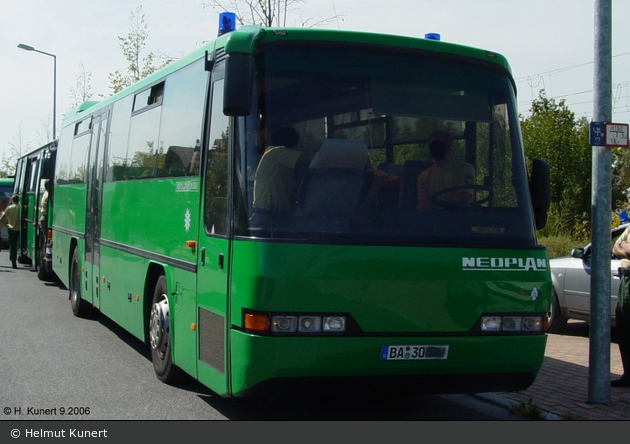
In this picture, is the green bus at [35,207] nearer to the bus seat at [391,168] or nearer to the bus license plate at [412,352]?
the bus seat at [391,168]

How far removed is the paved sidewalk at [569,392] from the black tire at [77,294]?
6863 mm

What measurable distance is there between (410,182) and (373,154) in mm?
346

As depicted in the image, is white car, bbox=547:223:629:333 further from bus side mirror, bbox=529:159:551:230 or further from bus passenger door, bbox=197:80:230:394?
bus passenger door, bbox=197:80:230:394

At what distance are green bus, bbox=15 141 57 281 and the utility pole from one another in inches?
477

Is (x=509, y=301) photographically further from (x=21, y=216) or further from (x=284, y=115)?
(x=21, y=216)

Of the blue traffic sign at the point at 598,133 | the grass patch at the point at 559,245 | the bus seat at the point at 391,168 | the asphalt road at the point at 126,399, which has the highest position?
the blue traffic sign at the point at 598,133

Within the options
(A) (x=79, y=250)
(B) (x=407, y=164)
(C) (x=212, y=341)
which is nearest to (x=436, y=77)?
(B) (x=407, y=164)

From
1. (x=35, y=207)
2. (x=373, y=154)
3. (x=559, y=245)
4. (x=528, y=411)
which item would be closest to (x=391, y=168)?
(x=373, y=154)

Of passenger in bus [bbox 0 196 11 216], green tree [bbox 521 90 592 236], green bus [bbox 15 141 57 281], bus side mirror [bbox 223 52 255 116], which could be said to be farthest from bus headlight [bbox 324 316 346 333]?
passenger in bus [bbox 0 196 11 216]

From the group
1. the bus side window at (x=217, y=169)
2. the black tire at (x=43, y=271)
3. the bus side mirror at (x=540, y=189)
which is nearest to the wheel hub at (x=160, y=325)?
the bus side window at (x=217, y=169)

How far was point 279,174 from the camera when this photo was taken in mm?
5824

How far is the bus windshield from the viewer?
5820 mm

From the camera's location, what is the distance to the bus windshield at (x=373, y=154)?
582 cm

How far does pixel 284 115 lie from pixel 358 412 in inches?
108
